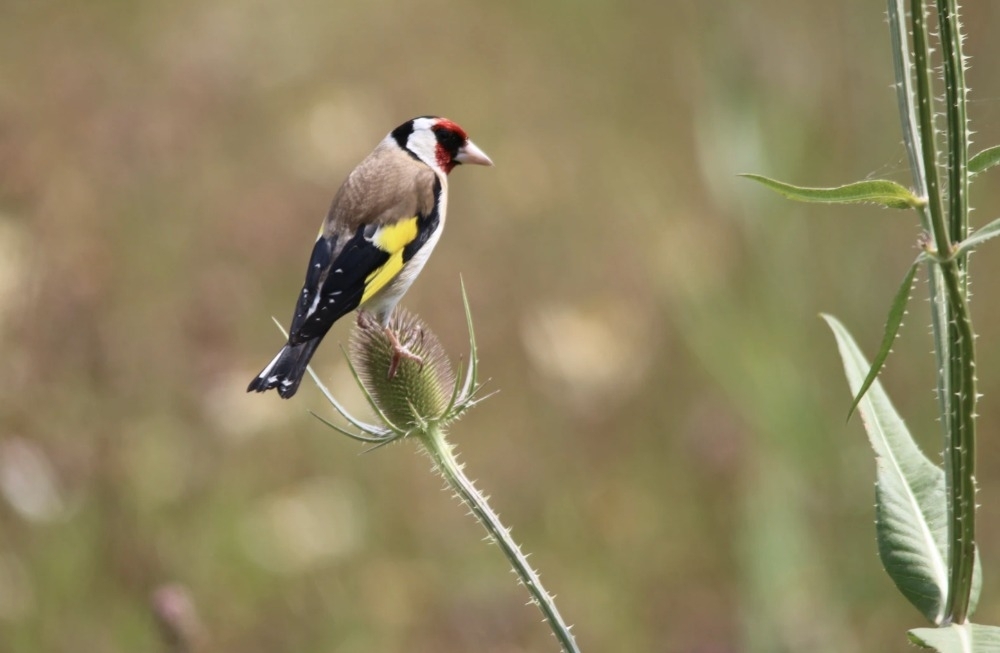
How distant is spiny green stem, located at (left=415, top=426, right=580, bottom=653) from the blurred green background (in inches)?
54.4

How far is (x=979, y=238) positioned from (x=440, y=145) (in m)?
2.15

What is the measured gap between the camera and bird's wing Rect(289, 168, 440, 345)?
2707 millimetres

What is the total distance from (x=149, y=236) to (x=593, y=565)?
3.12 meters

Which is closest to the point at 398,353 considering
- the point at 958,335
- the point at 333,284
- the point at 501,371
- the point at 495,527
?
the point at 333,284

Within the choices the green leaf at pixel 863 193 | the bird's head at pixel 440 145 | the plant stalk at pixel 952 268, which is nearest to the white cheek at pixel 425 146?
the bird's head at pixel 440 145

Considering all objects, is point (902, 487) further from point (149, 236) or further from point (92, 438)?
point (149, 236)

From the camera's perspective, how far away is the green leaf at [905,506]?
1.87m

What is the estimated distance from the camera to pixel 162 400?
5.07 m

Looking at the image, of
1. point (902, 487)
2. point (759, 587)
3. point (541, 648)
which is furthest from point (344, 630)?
point (902, 487)

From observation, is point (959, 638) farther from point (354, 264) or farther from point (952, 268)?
A: point (354, 264)

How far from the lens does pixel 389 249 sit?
2.84 meters

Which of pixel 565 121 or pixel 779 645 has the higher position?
pixel 565 121

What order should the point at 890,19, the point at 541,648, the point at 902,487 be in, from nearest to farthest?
the point at 890,19 → the point at 902,487 → the point at 541,648

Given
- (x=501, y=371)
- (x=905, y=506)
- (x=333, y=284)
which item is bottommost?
(x=501, y=371)
